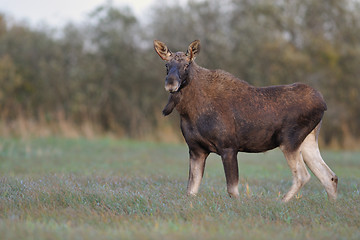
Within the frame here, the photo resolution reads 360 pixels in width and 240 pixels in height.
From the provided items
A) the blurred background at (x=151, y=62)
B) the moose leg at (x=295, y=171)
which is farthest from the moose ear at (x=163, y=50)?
the blurred background at (x=151, y=62)

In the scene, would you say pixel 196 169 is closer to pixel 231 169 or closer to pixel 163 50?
pixel 231 169

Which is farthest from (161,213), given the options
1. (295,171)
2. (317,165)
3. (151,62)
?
(151,62)

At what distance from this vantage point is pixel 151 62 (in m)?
29.3

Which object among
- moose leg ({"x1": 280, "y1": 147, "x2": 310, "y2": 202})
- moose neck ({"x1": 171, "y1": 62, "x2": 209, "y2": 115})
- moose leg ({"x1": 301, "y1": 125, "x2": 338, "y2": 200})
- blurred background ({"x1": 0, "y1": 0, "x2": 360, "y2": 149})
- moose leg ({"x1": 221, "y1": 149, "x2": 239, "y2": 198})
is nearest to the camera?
moose leg ({"x1": 221, "y1": 149, "x2": 239, "y2": 198})

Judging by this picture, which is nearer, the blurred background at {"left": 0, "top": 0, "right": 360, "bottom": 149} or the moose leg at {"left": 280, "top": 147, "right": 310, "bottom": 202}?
the moose leg at {"left": 280, "top": 147, "right": 310, "bottom": 202}

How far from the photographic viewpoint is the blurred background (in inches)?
1135

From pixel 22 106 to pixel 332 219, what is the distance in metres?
25.1

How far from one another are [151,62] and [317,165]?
860 inches

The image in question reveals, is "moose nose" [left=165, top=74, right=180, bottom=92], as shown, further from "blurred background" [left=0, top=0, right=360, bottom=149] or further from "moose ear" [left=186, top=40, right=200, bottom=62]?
"blurred background" [left=0, top=0, right=360, bottom=149]

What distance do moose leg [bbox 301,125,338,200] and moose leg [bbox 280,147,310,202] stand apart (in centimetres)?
16

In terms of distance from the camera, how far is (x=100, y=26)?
98.6 ft


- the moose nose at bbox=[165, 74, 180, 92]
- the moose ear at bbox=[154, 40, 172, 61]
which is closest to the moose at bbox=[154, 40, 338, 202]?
the moose ear at bbox=[154, 40, 172, 61]

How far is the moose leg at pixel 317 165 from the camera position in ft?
26.8

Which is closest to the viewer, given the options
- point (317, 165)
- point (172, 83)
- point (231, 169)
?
point (172, 83)
